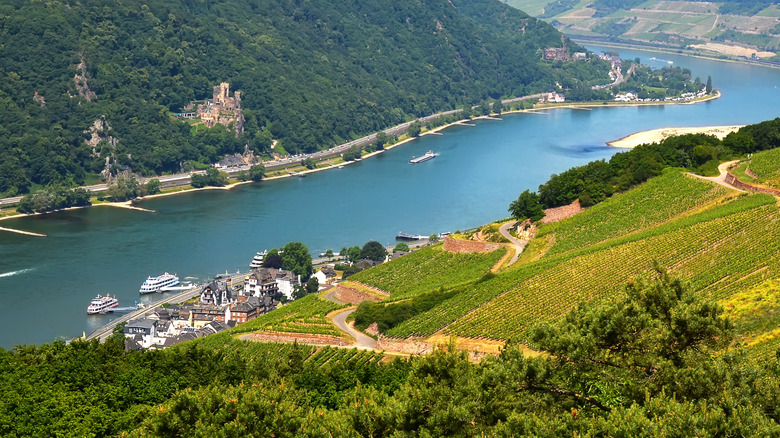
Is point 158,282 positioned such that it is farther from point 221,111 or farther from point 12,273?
point 221,111

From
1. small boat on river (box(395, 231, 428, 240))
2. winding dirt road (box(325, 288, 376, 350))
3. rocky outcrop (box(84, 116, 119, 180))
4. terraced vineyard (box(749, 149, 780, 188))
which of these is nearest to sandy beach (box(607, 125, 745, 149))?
small boat on river (box(395, 231, 428, 240))

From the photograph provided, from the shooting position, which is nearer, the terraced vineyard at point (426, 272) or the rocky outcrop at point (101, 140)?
the terraced vineyard at point (426, 272)

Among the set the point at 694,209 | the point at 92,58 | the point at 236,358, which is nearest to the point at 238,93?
the point at 92,58

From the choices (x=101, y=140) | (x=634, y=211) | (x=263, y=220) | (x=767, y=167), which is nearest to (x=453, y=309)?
(x=634, y=211)

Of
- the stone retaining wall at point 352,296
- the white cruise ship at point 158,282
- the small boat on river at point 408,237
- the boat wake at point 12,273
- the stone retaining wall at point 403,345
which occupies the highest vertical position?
the stone retaining wall at point 403,345

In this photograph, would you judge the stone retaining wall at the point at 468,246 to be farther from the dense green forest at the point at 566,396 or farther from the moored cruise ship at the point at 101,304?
the dense green forest at the point at 566,396

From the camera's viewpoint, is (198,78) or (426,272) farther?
(198,78)

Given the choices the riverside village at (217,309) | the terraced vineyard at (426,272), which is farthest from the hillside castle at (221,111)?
the terraced vineyard at (426,272)
